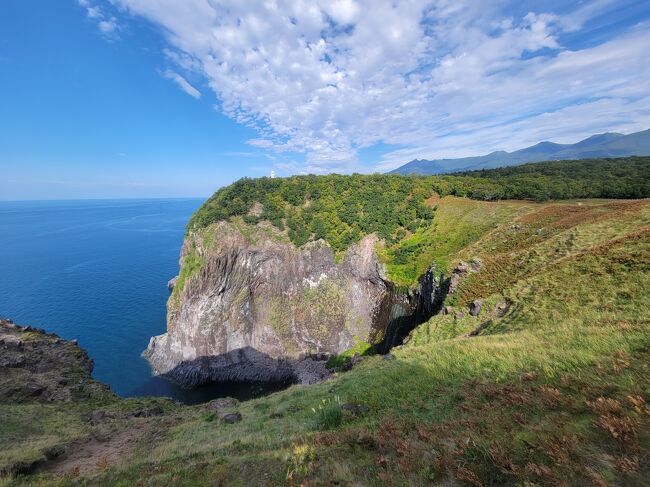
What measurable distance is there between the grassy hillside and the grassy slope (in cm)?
2463

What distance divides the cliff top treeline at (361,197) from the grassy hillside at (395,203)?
127mm

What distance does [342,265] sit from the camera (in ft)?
184

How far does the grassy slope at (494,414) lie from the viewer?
19.2 feet

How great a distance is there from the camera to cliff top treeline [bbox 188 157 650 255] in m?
53.8

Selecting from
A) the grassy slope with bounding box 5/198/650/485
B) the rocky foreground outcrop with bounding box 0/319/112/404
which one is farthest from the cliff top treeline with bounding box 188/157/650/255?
the grassy slope with bounding box 5/198/650/485

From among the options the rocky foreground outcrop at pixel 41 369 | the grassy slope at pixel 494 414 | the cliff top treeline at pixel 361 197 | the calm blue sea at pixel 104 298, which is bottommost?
the calm blue sea at pixel 104 298

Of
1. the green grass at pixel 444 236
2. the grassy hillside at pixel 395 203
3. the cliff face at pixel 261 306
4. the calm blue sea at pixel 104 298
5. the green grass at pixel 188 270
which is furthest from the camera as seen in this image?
the green grass at pixel 188 270

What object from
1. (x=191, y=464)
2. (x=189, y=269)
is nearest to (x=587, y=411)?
(x=191, y=464)

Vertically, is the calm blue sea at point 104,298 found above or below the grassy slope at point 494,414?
below

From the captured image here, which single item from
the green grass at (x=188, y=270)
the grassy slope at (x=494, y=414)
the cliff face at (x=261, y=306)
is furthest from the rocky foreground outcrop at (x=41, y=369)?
the green grass at (x=188, y=270)

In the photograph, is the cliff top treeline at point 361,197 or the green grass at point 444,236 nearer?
the green grass at point 444,236

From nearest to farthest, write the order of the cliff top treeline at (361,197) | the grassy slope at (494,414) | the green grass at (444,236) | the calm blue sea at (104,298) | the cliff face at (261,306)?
the grassy slope at (494,414) < the green grass at (444,236) < the calm blue sea at (104,298) < the cliff face at (261,306) < the cliff top treeline at (361,197)

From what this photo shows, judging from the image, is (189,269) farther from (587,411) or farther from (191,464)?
(587,411)

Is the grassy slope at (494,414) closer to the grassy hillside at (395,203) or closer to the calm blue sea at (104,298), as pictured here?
the grassy hillside at (395,203)
